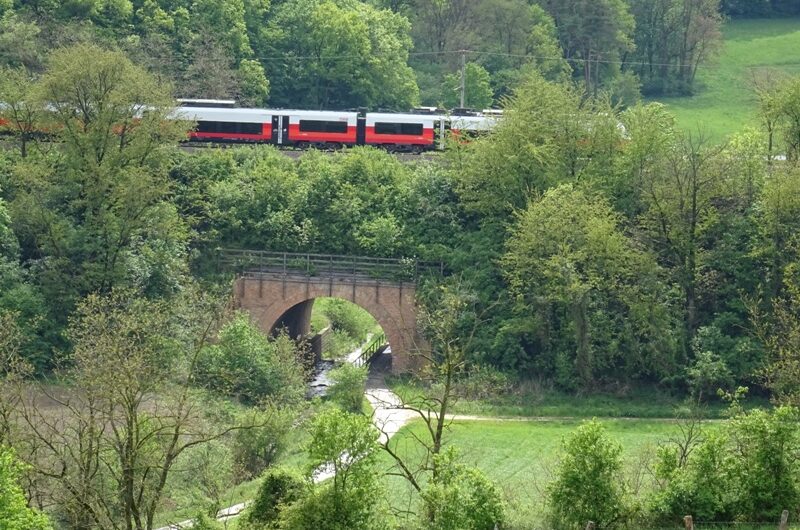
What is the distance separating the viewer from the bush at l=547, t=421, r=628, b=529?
2964cm

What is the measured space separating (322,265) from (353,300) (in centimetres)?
190

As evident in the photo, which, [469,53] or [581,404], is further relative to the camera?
[469,53]

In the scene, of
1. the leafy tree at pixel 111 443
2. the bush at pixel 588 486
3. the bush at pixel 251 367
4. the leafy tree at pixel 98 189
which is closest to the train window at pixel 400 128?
the leafy tree at pixel 98 189

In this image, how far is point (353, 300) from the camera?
5147 cm

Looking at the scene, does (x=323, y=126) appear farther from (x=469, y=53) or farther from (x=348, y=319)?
(x=469, y=53)

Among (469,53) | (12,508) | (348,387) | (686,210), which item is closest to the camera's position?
(12,508)

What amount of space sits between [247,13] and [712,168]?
1177 inches

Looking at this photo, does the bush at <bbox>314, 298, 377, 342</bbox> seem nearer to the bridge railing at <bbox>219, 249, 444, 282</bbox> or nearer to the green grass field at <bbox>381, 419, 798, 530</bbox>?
the bridge railing at <bbox>219, 249, 444, 282</bbox>

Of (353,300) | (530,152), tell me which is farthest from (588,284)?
(353,300)

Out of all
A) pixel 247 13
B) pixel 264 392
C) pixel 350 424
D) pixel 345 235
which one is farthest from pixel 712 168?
pixel 247 13

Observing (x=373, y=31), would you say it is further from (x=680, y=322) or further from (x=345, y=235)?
(x=680, y=322)

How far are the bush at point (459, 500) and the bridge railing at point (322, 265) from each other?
2203cm

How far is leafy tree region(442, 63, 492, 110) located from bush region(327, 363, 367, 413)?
1086 inches

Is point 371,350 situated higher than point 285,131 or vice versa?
point 285,131
